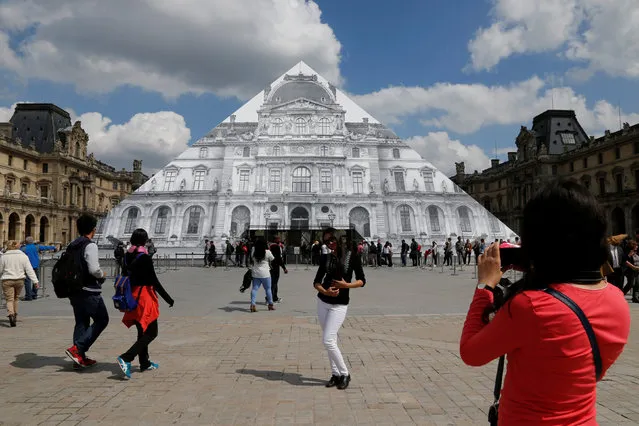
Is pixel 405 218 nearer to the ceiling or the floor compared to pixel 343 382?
nearer to the ceiling

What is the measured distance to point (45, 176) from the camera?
51094 mm

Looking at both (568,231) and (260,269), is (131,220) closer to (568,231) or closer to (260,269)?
(260,269)

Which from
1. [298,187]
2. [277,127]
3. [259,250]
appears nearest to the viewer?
[259,250]

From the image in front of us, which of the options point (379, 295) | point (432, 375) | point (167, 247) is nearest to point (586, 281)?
point (432, 375)

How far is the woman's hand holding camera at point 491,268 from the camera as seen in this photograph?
4.99 ft

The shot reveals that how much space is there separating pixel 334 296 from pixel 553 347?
9.96 ft

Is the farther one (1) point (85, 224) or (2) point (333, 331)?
(1) point (85, 224)

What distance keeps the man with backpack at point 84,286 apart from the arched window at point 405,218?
1996 centimetres

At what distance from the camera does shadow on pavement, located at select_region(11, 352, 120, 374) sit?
4.71 meters

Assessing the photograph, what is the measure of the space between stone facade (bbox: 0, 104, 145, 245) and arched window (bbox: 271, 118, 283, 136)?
1269 inches

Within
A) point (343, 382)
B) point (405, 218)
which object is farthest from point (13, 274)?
point (405, 218)

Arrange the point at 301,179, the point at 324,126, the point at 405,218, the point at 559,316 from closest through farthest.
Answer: the point at 559,316
the point at 405,218
the point at 301,179
the point at 324,126

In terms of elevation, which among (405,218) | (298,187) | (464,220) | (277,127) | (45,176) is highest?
(45,176)

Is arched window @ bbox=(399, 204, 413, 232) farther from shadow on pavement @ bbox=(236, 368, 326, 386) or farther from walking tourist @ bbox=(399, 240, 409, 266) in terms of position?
shadow on pavement @ bbox=(236, 368, 326, 386)
